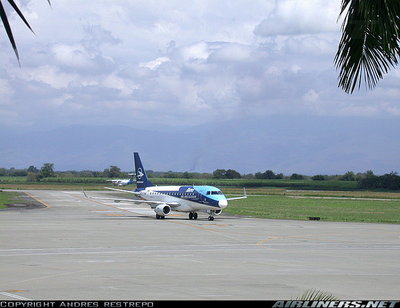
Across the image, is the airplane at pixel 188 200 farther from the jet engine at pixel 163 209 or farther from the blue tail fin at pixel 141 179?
the blue tail fin at pixel 141 179

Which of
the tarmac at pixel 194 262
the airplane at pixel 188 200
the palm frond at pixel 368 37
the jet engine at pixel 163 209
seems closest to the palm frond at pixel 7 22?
the palm frond at pixel 368 37

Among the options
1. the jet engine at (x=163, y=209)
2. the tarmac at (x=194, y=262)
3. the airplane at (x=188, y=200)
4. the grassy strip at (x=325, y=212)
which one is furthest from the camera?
the grassy strip at (x=325, y=212)

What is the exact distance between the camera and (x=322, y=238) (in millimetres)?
44594

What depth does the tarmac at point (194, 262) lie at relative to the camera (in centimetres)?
2070

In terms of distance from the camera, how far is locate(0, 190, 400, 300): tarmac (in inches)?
815

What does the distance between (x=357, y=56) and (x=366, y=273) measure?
1934 cm

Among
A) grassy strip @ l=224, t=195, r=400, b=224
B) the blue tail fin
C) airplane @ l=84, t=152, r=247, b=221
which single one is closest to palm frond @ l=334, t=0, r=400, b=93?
airplane @ l=84, t=152, r=247, b=221

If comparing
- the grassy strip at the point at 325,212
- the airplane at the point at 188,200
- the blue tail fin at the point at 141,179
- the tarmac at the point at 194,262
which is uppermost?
the blue tail fin at the point at 141,179

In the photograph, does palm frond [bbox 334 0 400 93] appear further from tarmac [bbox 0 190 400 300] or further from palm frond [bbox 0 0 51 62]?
tarmac [bbox 0 190 400 300]

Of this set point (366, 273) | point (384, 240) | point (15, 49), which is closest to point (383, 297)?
point (366, 273)

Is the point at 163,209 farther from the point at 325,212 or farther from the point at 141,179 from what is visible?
the point at 325,212

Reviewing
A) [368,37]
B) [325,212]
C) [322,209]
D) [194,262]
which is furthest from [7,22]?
[322,209]

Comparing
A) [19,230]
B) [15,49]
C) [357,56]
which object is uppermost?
[357,56]

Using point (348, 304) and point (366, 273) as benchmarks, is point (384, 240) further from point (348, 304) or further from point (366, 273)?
point (348, 304)
